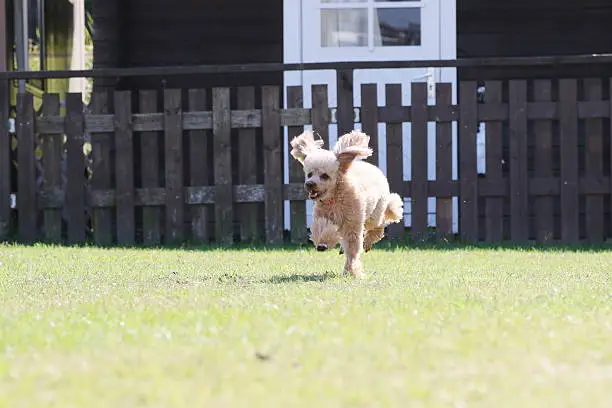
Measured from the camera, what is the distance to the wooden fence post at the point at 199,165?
36.1ft

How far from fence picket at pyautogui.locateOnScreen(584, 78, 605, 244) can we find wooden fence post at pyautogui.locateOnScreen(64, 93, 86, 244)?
482cm

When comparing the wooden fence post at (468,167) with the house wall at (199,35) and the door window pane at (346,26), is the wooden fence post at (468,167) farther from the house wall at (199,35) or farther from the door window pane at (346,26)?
the house wall at (199,35)

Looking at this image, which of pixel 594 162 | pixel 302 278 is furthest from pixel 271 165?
pixel 302 278

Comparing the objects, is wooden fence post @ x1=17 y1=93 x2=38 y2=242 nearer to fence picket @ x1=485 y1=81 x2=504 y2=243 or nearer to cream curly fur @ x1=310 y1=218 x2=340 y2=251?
fence picket @ x1=485 y1=81 x2=504 y2=243

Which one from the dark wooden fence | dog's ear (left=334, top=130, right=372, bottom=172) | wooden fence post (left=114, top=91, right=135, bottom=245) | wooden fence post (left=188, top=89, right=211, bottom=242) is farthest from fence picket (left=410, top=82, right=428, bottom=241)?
dog's ear (left=334, top=130, right=372, bottom=172)

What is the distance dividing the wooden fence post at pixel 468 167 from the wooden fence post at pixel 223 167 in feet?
7.16

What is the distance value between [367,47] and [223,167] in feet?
8.03

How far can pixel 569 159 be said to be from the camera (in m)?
10.9

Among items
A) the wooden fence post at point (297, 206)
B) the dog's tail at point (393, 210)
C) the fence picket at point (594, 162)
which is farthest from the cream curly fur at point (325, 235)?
the fence picket at point (594, 162)

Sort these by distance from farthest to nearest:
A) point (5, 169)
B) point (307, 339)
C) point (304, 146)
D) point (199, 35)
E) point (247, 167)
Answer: point (199, 35)
point (5, 169)
point (247, 167)
point (304, 146)
point (307, 339)

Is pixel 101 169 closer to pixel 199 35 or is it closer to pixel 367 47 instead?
pixel 199 35

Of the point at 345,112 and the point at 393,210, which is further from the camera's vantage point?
the point at 345,112

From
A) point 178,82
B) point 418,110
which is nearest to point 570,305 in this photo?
point 418,110

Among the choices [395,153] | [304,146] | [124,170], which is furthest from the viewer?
[124,170]
